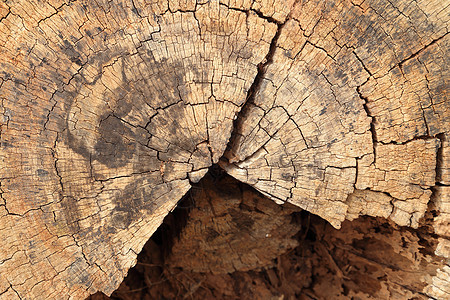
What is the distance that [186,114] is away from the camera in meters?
1.40

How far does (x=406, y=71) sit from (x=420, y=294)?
1132 mm

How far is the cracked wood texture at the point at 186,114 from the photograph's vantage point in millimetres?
1296

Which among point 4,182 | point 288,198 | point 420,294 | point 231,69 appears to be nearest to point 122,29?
point 231,69

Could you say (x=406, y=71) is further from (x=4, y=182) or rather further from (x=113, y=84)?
(x=4, y=182)

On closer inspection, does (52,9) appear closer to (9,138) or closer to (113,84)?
(113,84)

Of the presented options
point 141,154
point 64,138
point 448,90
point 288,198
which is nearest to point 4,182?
point 64,138

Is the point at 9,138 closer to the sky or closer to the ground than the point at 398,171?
closer to the ground

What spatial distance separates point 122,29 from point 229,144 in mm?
639

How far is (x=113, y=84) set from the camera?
1.34m

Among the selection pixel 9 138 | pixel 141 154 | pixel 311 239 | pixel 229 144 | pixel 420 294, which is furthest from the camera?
pixel 311 239

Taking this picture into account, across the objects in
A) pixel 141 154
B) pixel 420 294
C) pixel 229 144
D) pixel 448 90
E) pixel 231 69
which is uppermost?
pixel 448 90

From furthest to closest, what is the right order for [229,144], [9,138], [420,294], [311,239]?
[311,239] → [420,294] → [229,144] → [9,138]

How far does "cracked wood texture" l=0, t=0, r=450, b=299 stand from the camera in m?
1.30

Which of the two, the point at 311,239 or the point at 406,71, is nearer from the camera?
the point at 406,71
